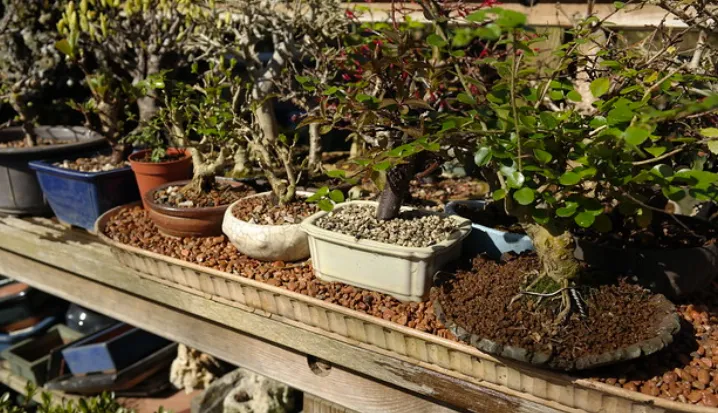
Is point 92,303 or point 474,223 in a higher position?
point 474,223

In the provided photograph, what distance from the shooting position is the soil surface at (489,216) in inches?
53.3

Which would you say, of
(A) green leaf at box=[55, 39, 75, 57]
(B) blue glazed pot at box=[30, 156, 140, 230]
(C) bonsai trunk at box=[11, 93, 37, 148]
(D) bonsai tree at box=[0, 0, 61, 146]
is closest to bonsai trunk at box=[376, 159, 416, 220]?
(B) blue glazed pot at box=[30, 156, 140, 230]

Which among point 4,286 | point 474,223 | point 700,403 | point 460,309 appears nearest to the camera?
point 700,403

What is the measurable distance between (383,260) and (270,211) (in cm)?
40

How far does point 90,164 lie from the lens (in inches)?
74.1

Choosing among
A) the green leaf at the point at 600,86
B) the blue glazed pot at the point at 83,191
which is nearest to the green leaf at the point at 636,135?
the green leaf at the point at 600,86

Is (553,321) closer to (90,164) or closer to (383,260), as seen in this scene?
(383,260)

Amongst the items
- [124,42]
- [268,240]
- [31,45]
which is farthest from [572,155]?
[31,45]

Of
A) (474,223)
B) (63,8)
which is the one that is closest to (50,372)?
(63,8)

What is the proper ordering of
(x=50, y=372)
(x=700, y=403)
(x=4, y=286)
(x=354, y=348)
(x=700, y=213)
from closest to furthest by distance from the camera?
(x=700, y=403), (x=354, y=348), (x=700, y=213), (x=50, y=372), (x=4, y=286)

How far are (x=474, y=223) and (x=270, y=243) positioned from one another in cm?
47

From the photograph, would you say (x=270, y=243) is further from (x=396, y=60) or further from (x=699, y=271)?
(x=699, y=271)

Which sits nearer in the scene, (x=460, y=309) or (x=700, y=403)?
(x=700, y=403)

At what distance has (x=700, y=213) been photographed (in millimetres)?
1510
